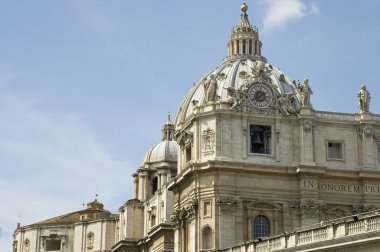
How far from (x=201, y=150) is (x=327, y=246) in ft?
96.1

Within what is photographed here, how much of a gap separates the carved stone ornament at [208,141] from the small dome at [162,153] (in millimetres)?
37774

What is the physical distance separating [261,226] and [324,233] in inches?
1027

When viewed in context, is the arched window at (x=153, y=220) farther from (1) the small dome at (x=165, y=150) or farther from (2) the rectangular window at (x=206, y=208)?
(2) the rectangular window at (x=206, y=208)

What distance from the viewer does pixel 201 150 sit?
2869 inches

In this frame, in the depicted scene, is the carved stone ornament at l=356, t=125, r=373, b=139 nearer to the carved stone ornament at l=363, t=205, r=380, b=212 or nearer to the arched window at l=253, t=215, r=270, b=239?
the carved stone ornament at l=363, t=205, r=380, b=212

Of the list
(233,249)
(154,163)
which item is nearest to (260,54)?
(154,163)

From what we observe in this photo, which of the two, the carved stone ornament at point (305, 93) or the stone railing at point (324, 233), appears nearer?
the stone railing at point (324, 233)

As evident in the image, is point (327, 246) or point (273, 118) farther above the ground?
point (273, 118)

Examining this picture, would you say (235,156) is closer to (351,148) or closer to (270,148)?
(270,148)

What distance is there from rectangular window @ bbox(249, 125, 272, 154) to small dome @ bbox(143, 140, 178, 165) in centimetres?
3772

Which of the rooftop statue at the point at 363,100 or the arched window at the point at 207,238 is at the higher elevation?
the rooftop statue at the point at 363,100

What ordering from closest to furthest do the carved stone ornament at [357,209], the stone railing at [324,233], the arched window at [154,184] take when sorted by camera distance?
the stone railing at [324,233] → the carved stone ornament at [357,209] → the arched window at [154,184]

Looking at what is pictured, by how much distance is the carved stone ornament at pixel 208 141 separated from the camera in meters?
72.1

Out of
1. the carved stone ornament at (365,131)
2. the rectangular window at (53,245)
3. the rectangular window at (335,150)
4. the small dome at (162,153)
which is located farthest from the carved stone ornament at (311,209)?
the rectangular window at (53,245)
